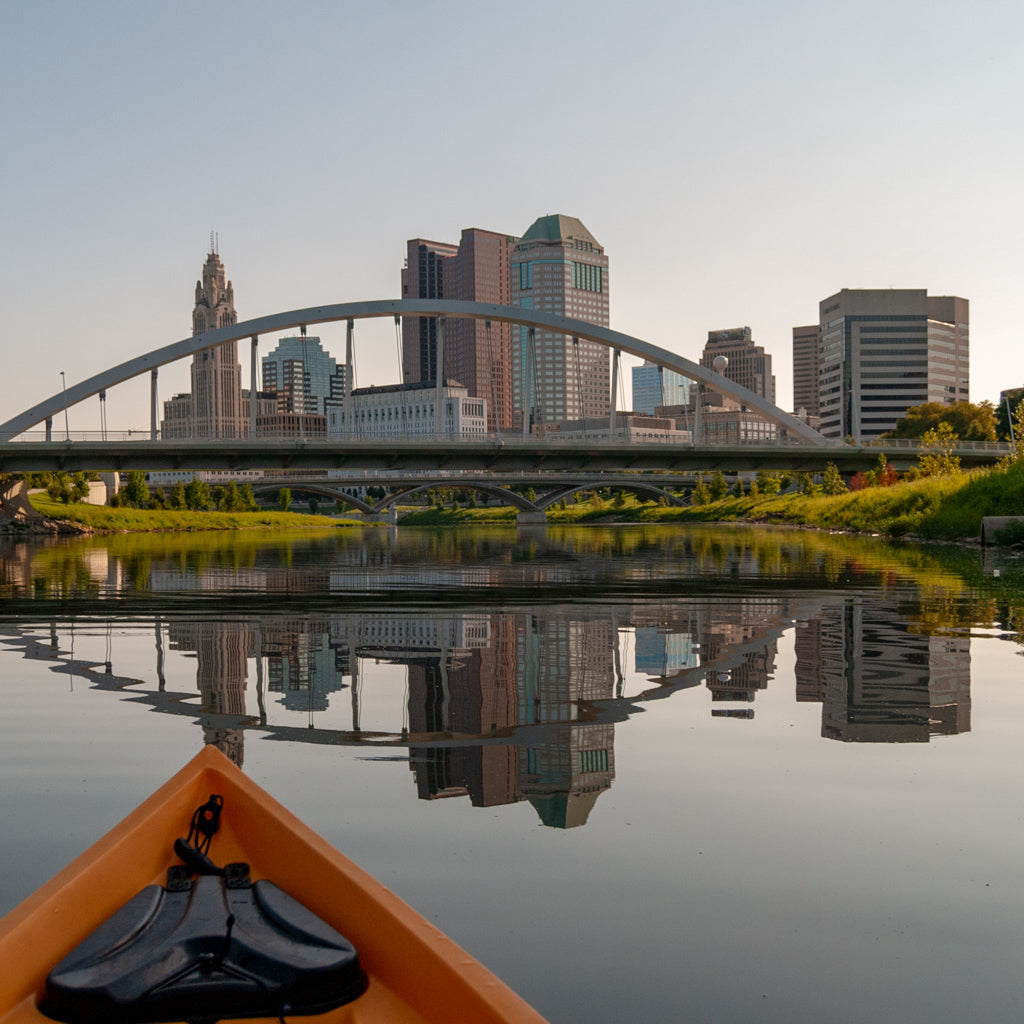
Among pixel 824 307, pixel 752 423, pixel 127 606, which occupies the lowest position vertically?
pixel 127 606

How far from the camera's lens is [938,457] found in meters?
54.2

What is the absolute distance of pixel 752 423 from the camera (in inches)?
6220

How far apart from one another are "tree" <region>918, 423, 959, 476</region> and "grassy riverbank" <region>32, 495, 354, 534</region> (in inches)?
2164

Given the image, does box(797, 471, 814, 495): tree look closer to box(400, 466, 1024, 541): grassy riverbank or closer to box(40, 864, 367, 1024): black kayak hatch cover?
box(400, 466, 1024, 541): grassy riverbank

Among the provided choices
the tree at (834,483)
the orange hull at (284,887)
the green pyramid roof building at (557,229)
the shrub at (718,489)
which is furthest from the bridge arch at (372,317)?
the green pyramid roof building at (557,229)

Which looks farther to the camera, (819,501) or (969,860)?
(819,501)

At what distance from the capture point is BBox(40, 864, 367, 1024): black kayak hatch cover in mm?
3025

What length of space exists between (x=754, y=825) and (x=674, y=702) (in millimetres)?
3385

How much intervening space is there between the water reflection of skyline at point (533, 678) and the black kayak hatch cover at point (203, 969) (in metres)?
2.36

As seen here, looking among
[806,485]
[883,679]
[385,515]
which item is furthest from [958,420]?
[883,679]

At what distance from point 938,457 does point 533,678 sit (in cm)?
4978

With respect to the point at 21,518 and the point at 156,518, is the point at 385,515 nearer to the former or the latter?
the point at 156,518

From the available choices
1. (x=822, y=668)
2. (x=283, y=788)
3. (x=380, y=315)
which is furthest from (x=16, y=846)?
(x=380, y=315)

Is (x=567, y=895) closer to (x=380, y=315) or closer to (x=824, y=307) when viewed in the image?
(x=380, y=315)
